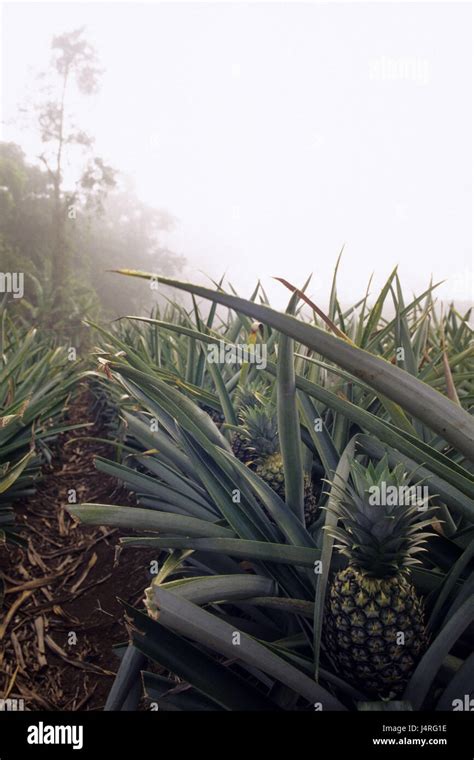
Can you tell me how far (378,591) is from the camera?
0.63 meters

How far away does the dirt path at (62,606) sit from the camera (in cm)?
114

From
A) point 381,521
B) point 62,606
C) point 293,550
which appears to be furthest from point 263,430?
point 62,606

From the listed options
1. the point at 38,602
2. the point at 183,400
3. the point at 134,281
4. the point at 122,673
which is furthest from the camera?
the point at 134,281

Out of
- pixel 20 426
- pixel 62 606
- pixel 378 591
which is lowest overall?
pixel 62 606

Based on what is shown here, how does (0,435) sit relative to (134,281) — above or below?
below

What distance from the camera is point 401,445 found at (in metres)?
0.66

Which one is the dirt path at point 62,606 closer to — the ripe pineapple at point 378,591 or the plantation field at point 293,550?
the plantation field at point 293,550

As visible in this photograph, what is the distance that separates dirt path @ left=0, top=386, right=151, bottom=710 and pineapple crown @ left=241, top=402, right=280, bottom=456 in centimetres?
46

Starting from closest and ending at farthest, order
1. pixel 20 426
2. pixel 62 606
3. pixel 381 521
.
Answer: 1. pixel 381 521
2. pixel 62 606
3. pixel 20 426

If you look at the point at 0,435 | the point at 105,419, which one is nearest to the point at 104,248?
the point at 105,419

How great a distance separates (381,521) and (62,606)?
122cm

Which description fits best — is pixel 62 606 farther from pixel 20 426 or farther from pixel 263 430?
pixel 263 430

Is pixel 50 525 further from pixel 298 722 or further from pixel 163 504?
pixel 298 722

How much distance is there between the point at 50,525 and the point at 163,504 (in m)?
1.16
